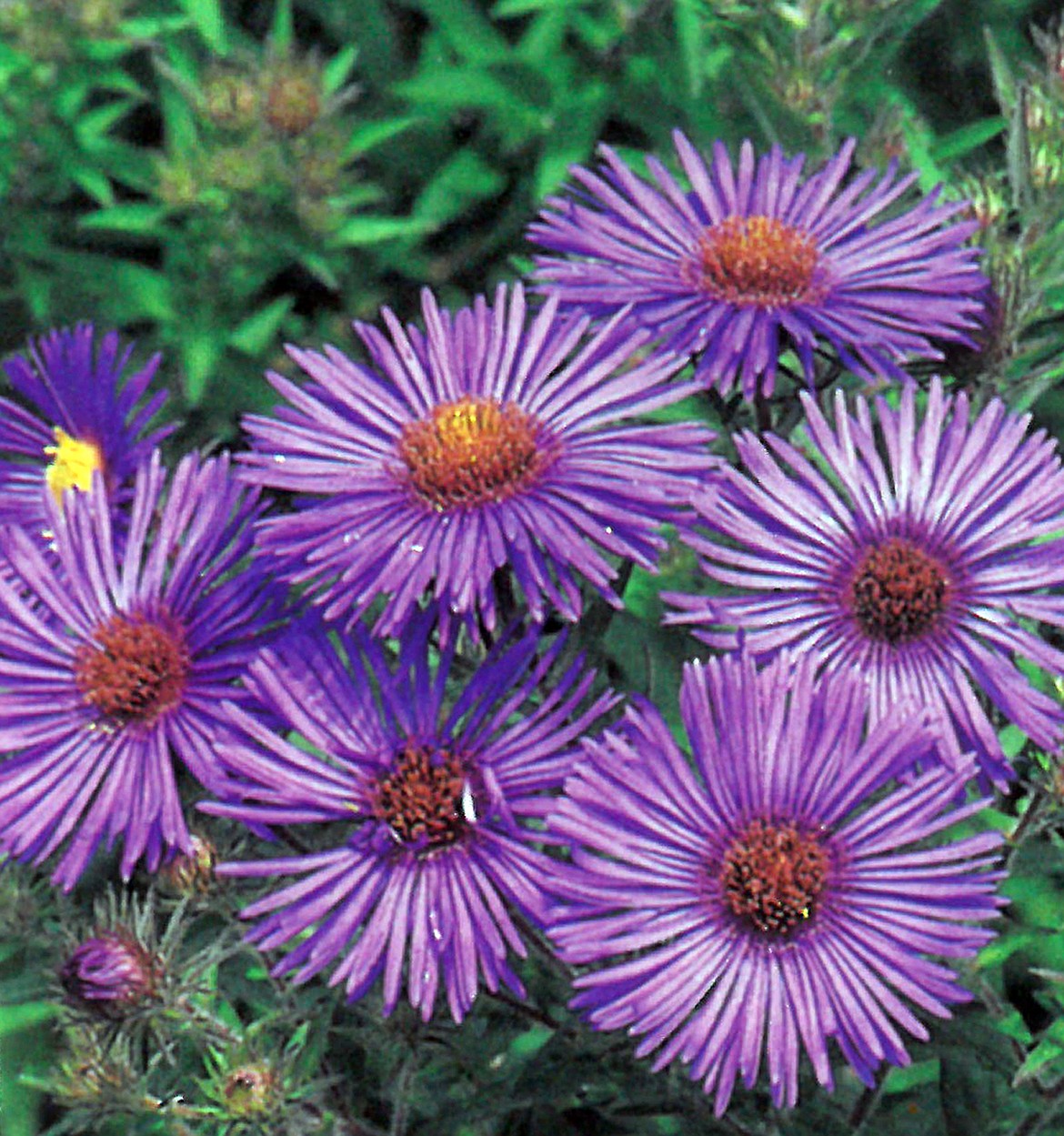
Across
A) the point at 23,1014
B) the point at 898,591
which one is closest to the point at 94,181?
the point at 23,1014

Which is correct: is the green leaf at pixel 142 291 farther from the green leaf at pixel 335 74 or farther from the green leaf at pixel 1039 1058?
the green leaf at pixel 1039 1058

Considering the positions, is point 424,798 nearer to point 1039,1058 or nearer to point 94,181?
point 1039,1058

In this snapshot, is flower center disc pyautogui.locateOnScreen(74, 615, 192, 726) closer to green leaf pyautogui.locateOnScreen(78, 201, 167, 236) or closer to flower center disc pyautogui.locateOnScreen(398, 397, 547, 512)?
flower center disc pyautogui.locateOnScreen(398, 397, 547, 512)

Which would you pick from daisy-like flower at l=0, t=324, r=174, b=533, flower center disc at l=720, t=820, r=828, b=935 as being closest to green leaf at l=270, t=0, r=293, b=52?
daisy-like flower at l=0, t=324, r=174, b=533

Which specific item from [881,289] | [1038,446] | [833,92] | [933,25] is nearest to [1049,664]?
[1038,446]

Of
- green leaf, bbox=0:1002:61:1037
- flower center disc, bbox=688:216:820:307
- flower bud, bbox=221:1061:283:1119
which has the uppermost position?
flower center disc, bbox=688:216:820:307

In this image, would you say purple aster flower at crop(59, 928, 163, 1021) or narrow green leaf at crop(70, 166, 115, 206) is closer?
purple aster flower at crop(59, 928, 163, 1021)
